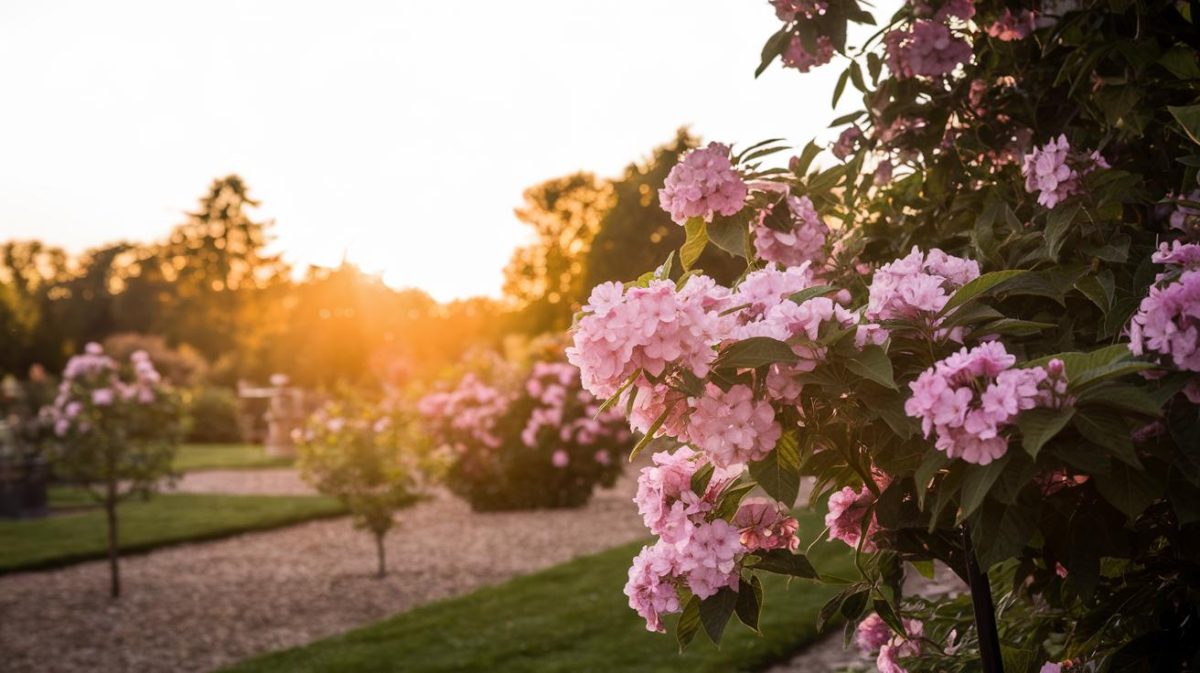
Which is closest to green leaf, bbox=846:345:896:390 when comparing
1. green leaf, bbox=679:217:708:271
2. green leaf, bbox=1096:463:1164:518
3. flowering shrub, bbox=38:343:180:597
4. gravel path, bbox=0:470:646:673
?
green leaf, bbox=1096:463:1164:518

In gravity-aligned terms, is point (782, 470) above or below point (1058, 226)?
below

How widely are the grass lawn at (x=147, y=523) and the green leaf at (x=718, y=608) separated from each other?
8109 mm

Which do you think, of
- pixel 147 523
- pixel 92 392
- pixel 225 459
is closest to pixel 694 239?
pixel 92 392

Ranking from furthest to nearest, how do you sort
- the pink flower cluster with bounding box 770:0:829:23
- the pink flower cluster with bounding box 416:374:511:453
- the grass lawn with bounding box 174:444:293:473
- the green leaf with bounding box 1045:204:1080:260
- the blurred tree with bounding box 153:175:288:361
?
the blurred tree with bounding box 153:175:288:361, the grass lawn with bounding box 174:444:293:473, the pink flower cluster with bounding box 416:374:511:453, the pink flower cluster with bounding box 770:0:829:23, the green leaf with bounding box 1045:204:1080:260

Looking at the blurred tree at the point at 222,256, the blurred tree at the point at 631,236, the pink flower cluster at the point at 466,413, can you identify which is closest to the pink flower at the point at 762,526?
the blurred tree at the point at 631,236

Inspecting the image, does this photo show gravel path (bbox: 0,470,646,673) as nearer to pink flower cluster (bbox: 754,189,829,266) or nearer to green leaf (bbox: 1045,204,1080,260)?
pink flower cluster (bbox: 754,189,829,266)

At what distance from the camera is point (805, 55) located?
219 cm

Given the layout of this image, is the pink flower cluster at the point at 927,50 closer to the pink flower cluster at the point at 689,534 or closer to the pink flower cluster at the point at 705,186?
the pink flower cluster at the point at 705,186

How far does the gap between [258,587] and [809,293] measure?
21.8ft

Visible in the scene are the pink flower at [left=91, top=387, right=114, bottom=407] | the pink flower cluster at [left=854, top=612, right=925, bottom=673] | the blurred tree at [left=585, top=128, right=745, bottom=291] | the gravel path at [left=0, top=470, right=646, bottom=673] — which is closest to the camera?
the pink flower cluster at [left=854, top=612, right=925, bottom=673]

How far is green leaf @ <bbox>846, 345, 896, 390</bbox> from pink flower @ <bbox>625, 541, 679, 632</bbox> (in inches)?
16.9

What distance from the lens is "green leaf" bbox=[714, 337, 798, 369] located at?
1.23 meters

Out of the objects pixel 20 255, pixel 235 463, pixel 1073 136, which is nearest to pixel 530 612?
pixel 1073 136

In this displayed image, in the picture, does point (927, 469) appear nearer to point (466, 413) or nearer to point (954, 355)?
point (954, 355)
